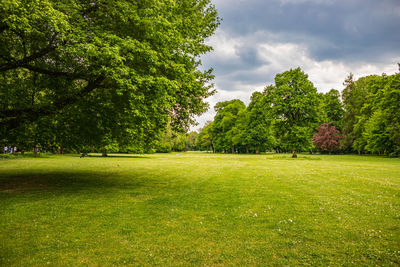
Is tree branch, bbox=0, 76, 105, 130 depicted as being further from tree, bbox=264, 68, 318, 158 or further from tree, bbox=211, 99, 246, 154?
tree, bbox=211, 99, 246, 154

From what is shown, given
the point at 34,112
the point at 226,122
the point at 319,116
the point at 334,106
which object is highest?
the point at 334,106

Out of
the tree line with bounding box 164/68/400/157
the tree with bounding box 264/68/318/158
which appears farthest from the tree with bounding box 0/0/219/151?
the tree line with bounding box 164/68/400/157

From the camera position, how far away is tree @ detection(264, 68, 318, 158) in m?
41.5

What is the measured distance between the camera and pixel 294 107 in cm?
4216

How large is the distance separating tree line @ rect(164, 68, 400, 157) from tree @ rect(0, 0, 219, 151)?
3318cm

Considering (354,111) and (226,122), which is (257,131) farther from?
(354,111)

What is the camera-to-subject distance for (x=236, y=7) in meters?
22.7

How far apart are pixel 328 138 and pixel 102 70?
75601 millimetres

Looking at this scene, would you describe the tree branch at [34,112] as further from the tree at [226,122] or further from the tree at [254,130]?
the tree at [226,122]

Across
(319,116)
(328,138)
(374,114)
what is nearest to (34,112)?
(319,116)

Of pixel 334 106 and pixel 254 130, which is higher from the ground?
pixel 334 106

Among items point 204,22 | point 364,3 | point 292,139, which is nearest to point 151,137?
point 204,22

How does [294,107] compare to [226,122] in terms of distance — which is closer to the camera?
[294,107]

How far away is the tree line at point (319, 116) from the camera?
41188 millimetres
